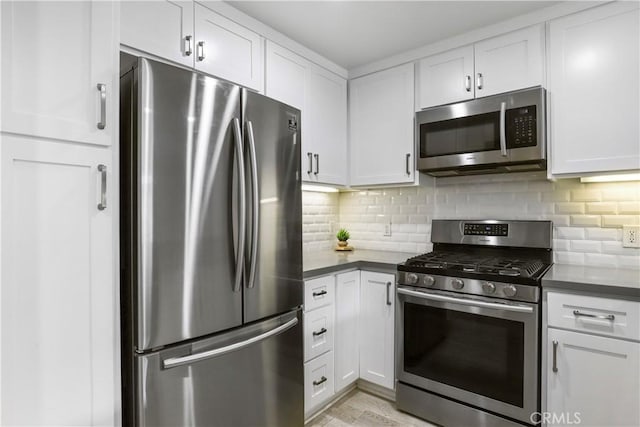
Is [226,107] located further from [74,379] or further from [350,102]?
[350,102]

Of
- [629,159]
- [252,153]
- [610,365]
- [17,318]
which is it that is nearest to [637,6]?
[629,159]

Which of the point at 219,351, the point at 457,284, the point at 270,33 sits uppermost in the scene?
the point at 270,33

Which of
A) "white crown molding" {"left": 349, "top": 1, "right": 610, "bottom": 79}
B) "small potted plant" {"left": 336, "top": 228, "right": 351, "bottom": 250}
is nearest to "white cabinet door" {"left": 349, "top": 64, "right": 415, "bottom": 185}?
"white crown molding" {"left": 349, "top": 1, "right": 610, "bottom": 79}

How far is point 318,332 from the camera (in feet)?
7.04

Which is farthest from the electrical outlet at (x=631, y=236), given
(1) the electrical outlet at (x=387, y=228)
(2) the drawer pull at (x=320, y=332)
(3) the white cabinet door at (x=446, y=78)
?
(2) the drawer pull at (x=320, y=332)

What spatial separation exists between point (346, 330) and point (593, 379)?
1301 millimetres

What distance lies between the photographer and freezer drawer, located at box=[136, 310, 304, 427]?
1.29 metres

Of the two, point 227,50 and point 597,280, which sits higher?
point 227,50

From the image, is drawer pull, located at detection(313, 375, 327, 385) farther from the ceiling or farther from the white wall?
the ceiling

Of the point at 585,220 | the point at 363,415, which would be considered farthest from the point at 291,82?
the point at 363,415

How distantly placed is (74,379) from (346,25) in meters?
2.21

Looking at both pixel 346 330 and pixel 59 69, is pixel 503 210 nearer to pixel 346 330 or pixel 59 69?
pixel 346 330

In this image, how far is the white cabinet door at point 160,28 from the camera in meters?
1.57

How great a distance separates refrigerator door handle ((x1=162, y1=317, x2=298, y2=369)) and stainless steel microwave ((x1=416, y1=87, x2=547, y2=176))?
58.0 inches
